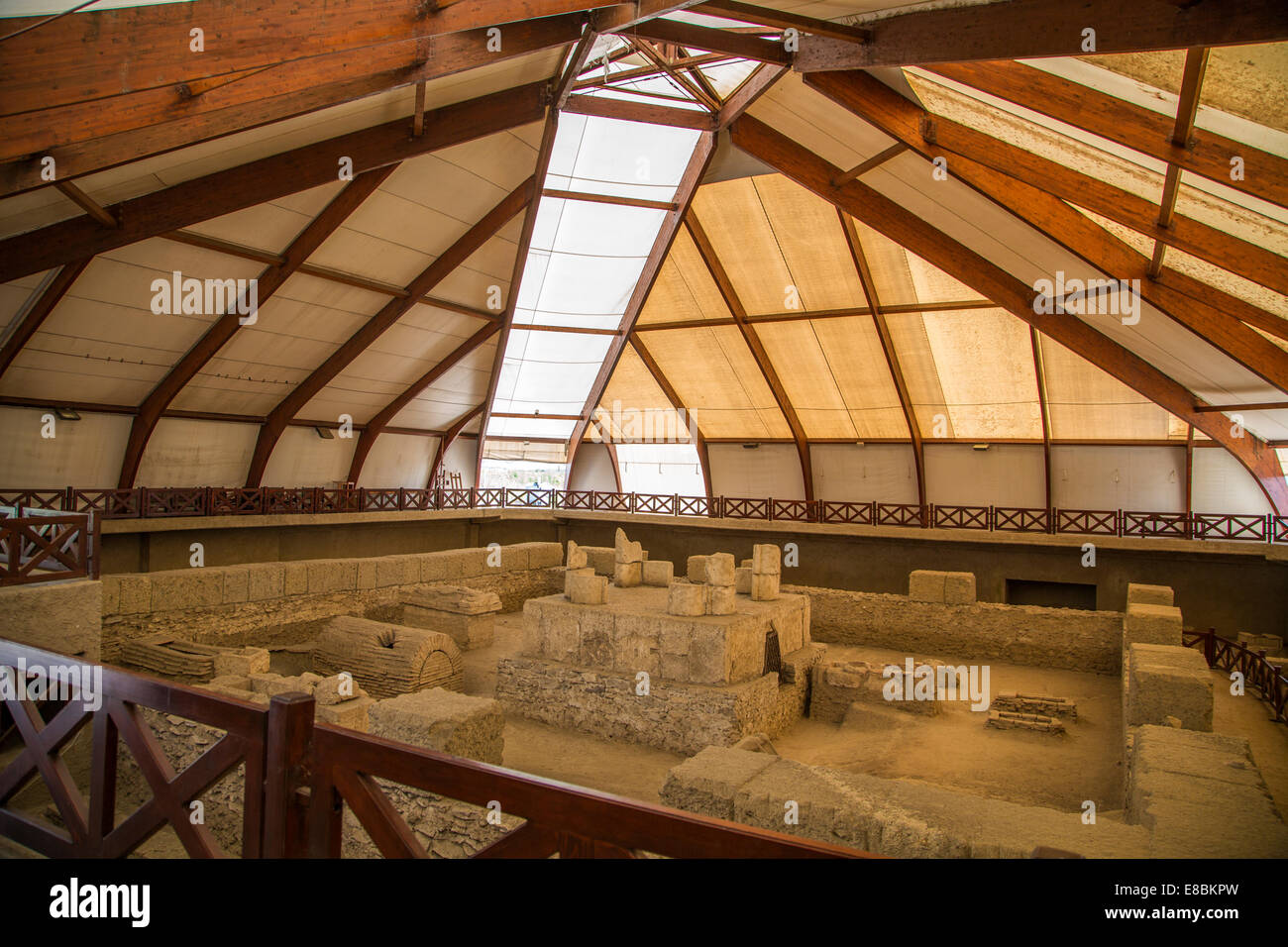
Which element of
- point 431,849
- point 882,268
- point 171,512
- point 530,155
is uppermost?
point 530,155

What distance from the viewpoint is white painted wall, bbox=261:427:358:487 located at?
68.1ft

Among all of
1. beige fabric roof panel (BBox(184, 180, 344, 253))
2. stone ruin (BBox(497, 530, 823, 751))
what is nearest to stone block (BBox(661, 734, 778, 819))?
stone ruin (BBox(497, 530, 823, 751))

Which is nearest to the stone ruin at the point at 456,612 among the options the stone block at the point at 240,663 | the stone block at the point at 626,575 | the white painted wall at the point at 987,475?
the stone block at the point at 626,575

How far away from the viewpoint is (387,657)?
11.8 meters

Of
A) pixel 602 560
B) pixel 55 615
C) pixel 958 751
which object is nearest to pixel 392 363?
pixel 602 560

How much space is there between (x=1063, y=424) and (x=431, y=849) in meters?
17.3

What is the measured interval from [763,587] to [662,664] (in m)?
2.69

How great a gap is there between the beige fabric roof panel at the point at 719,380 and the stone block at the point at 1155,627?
35.5 ft

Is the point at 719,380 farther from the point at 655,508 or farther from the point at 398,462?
the point at 398,462

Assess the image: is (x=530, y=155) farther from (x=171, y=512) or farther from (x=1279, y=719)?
(x=1279, y=719)

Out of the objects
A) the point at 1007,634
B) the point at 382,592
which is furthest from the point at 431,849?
the point at 1007,634

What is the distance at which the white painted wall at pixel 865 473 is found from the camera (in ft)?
70.3

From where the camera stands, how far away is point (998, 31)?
7.60m

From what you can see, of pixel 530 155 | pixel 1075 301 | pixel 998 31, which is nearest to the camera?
pixel 998 31
